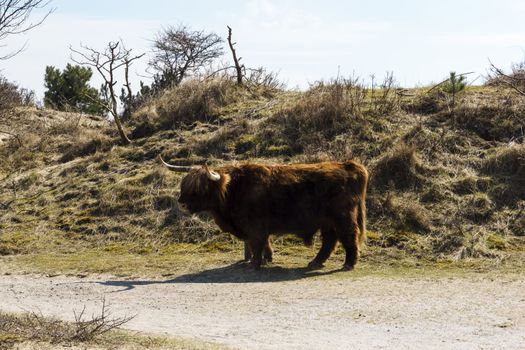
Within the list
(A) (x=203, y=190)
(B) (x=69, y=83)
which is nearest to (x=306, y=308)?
(A) (x=203, y=190)

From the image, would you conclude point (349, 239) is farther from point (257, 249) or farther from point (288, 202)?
point (257, 249)

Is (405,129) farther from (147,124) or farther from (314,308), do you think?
(314,308)

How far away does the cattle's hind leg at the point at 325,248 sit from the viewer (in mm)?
14000

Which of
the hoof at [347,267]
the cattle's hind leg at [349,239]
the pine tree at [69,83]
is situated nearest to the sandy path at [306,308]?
the hoof at [347,267]

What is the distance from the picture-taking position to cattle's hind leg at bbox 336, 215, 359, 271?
45.0ft

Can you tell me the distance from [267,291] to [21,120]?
17.2 metres

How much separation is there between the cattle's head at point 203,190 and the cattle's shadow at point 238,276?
1.21 m

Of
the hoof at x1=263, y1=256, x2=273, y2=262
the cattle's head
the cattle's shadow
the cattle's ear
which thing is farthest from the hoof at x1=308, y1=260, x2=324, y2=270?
the cattle's ear

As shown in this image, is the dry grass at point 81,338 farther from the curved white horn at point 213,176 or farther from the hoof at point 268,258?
the hoof at point 268,258

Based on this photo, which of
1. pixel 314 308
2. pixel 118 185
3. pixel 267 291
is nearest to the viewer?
Result: pixel 314 308

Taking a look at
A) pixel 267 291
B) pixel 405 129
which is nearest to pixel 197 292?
pixel 267 291

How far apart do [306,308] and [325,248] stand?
3.71 meters

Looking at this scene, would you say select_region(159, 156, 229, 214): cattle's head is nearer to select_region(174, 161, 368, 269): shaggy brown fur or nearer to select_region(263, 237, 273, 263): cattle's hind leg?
select_region(174, 161, 368, 269): shaggy brown fur

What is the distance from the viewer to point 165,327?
31.3 feet
